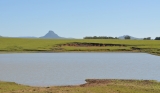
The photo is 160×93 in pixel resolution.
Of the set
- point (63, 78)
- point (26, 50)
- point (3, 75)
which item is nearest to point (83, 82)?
point (63, 78)

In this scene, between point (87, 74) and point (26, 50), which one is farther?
point (26, 50)

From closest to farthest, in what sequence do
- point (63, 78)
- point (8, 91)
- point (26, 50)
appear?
1. point (8, 91)
2. point (63, 78)
3. point (26, 50)

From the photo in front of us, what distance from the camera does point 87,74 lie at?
29.5 meters

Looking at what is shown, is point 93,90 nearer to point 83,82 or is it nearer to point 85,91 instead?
point 85,91

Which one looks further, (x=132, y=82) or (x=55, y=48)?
(x=55, y=48)

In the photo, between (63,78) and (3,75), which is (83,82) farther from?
(3,75)

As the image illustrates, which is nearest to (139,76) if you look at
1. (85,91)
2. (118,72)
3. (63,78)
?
(118,72)

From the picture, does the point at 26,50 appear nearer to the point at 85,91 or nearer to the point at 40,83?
the point at 40,83

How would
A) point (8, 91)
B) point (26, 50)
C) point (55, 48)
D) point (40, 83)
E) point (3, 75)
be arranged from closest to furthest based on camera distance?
point (8, 91), point (40, 83), point (3, 75), point (26, 50), point (55, 48)

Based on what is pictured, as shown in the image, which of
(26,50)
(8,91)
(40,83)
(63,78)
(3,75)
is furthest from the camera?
(26,50)

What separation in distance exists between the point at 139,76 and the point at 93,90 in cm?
942

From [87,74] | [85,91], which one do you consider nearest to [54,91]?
[85,91]

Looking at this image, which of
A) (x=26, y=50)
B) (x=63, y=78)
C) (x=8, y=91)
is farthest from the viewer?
(x=26, y=50)

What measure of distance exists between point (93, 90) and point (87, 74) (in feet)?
30.2
